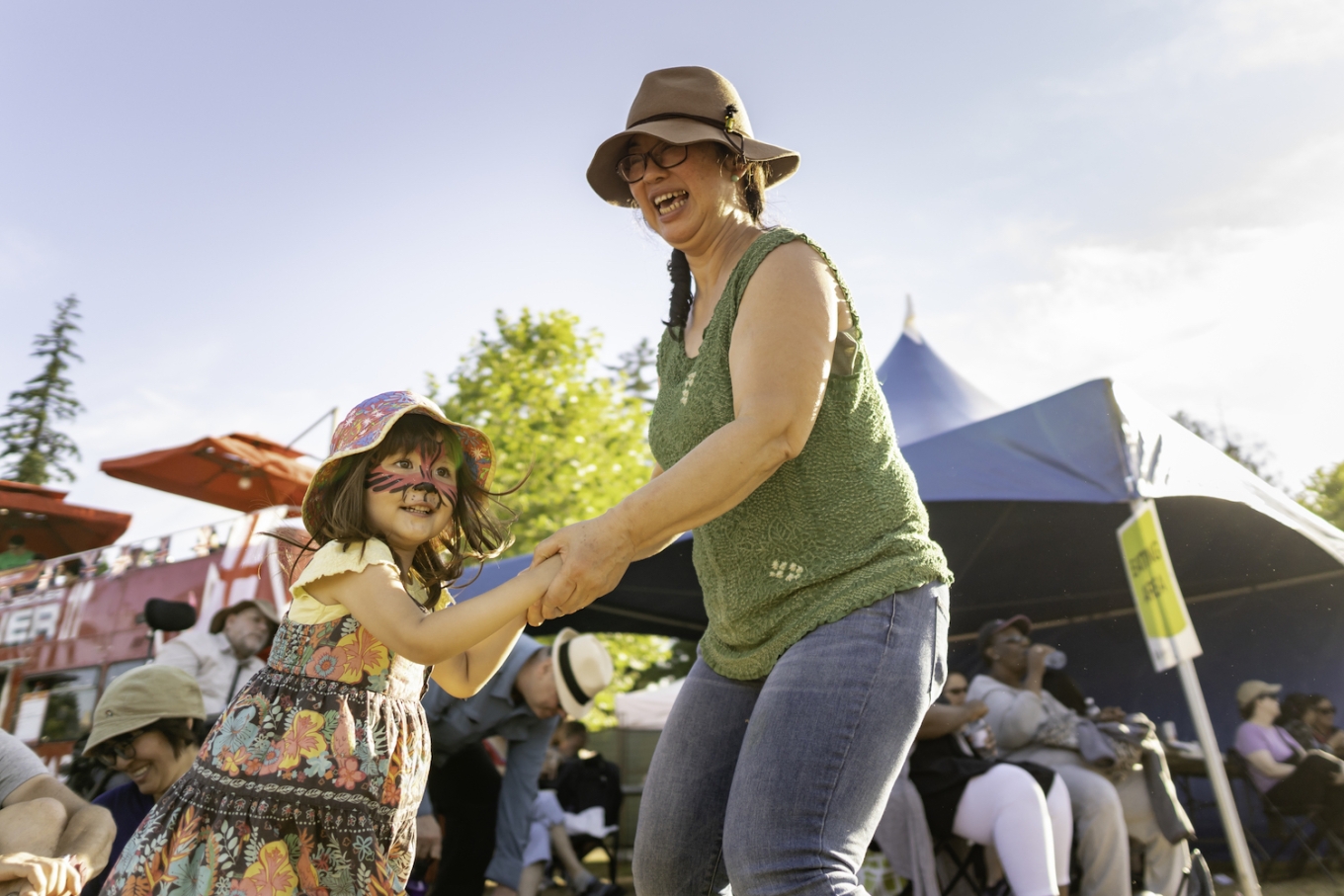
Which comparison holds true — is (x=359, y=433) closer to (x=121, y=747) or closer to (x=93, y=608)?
(x=121, y=747)

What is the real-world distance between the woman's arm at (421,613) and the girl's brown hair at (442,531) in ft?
0.47

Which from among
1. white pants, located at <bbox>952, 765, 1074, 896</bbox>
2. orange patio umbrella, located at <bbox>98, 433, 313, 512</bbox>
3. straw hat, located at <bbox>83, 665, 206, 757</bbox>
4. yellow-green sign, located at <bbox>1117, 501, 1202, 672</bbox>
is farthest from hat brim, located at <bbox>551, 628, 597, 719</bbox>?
orange patio umbrella, located at <bbox>98, 433, 313, 512</bbox>

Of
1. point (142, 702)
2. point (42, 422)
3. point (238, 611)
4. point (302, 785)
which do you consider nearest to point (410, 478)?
point (302, 785)

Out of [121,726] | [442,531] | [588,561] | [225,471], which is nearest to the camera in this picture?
[588,561]

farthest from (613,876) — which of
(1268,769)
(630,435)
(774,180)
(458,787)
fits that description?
(630,435)

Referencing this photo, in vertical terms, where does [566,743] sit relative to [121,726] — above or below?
below

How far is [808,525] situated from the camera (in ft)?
5.25

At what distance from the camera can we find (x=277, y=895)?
5.88ft

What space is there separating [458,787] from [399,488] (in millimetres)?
4027

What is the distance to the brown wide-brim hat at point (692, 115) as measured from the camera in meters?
1.81

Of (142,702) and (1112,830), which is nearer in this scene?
(142,702)

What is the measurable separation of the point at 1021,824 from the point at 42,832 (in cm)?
339

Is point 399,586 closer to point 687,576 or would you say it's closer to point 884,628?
point 884,628

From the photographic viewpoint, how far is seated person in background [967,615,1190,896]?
4.46 m
